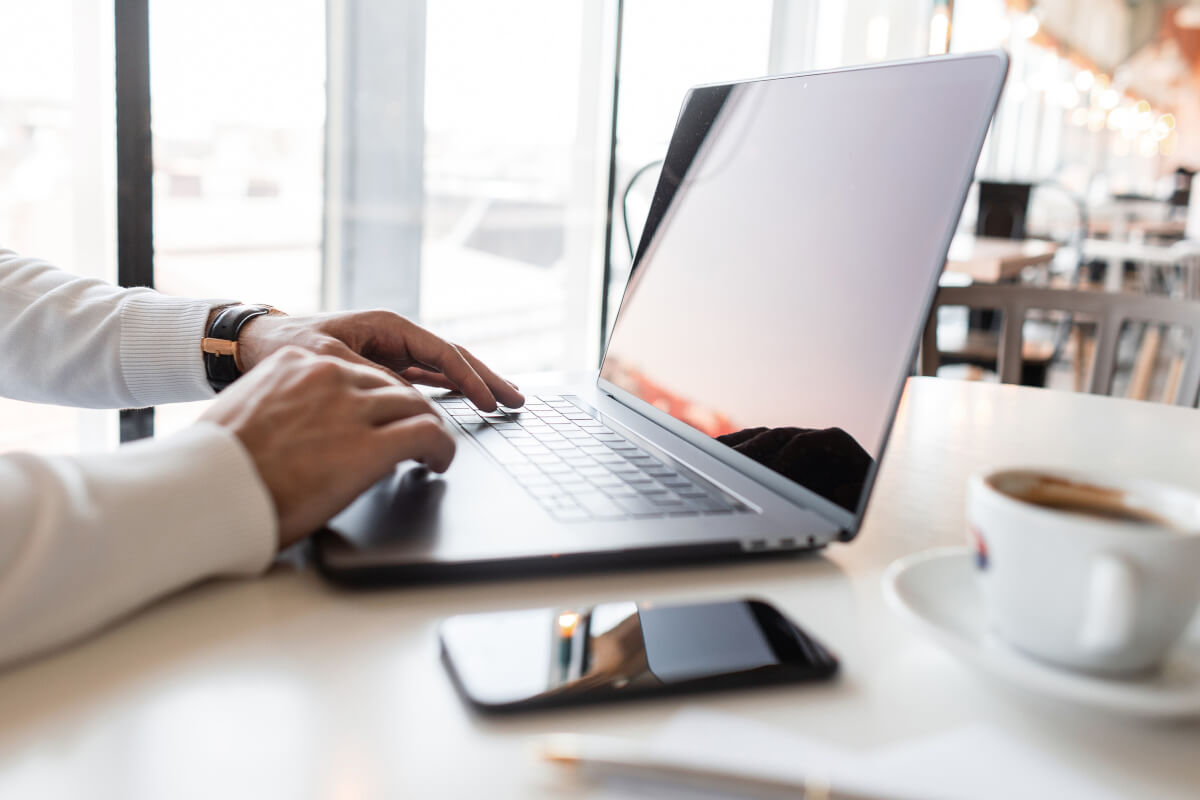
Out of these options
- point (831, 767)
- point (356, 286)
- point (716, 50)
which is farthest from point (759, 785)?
point (716, 50)

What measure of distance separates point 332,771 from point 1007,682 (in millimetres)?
216

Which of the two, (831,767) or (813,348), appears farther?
(813,348)

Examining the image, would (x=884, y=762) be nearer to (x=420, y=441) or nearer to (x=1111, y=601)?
(x=1111, y=601)

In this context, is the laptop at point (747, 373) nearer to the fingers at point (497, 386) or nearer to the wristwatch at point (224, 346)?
the fingers at point (497, 386)

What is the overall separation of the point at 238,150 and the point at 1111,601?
1957mm

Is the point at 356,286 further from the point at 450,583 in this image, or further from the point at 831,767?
the point at 831,767

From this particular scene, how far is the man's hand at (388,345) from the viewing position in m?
0.68

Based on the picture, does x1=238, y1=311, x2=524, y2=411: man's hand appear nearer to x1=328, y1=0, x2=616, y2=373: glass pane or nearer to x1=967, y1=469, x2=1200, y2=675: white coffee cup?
x1=967, y1=469, x2=1200, y2=675: white coffee cup

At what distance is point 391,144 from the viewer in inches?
86.9

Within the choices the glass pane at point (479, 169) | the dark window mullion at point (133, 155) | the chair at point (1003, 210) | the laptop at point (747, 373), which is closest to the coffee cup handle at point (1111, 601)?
the laptop at point (747, 373)

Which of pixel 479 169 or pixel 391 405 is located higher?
pixel 479 169

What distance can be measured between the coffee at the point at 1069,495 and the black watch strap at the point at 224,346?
555mm

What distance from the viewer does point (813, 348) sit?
57 centimetres

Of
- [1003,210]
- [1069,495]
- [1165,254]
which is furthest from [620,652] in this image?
[1003,210]
